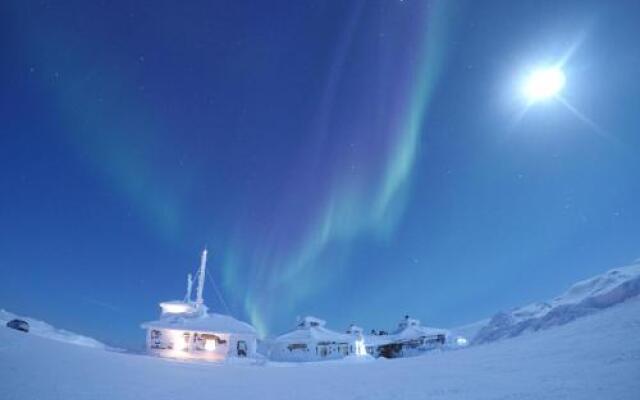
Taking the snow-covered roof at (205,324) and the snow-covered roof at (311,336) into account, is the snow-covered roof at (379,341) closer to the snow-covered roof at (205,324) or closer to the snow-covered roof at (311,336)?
the snow-covered roof at (311,336)

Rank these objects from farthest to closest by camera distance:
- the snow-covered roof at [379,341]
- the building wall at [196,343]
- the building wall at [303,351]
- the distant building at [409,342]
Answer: the snow-covered roof at [379,341]
the distant building at [409,342]
the building wall at [303,351]
the building wall at [196,343]

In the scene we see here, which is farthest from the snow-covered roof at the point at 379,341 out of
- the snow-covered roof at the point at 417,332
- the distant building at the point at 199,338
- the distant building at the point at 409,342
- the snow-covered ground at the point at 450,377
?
the snow-covered ground at the point at 450,377

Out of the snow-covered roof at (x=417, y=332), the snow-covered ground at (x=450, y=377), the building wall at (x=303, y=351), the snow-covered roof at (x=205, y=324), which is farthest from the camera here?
the snow-covered roof at (x=417, y=332)

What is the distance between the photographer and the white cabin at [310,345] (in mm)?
52156

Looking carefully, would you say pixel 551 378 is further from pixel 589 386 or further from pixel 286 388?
pixel 286 388

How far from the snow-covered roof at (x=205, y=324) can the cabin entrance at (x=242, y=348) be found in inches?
50.7

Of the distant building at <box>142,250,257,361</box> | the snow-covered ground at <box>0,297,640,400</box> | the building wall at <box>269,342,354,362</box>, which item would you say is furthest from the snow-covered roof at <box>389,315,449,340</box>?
the snow-covered ground at <box>0,297,640,400</box>

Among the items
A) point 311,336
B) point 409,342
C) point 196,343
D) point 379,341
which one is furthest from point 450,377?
point 379,341

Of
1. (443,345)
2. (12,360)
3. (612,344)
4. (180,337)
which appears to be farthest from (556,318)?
(443,345)

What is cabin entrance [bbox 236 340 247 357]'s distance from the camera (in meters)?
41.2

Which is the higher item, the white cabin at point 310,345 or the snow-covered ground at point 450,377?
the white cabin at point 310,345

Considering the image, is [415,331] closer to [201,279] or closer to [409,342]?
[409,342]

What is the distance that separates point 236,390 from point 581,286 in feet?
218

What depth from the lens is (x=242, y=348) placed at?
4147 cm
